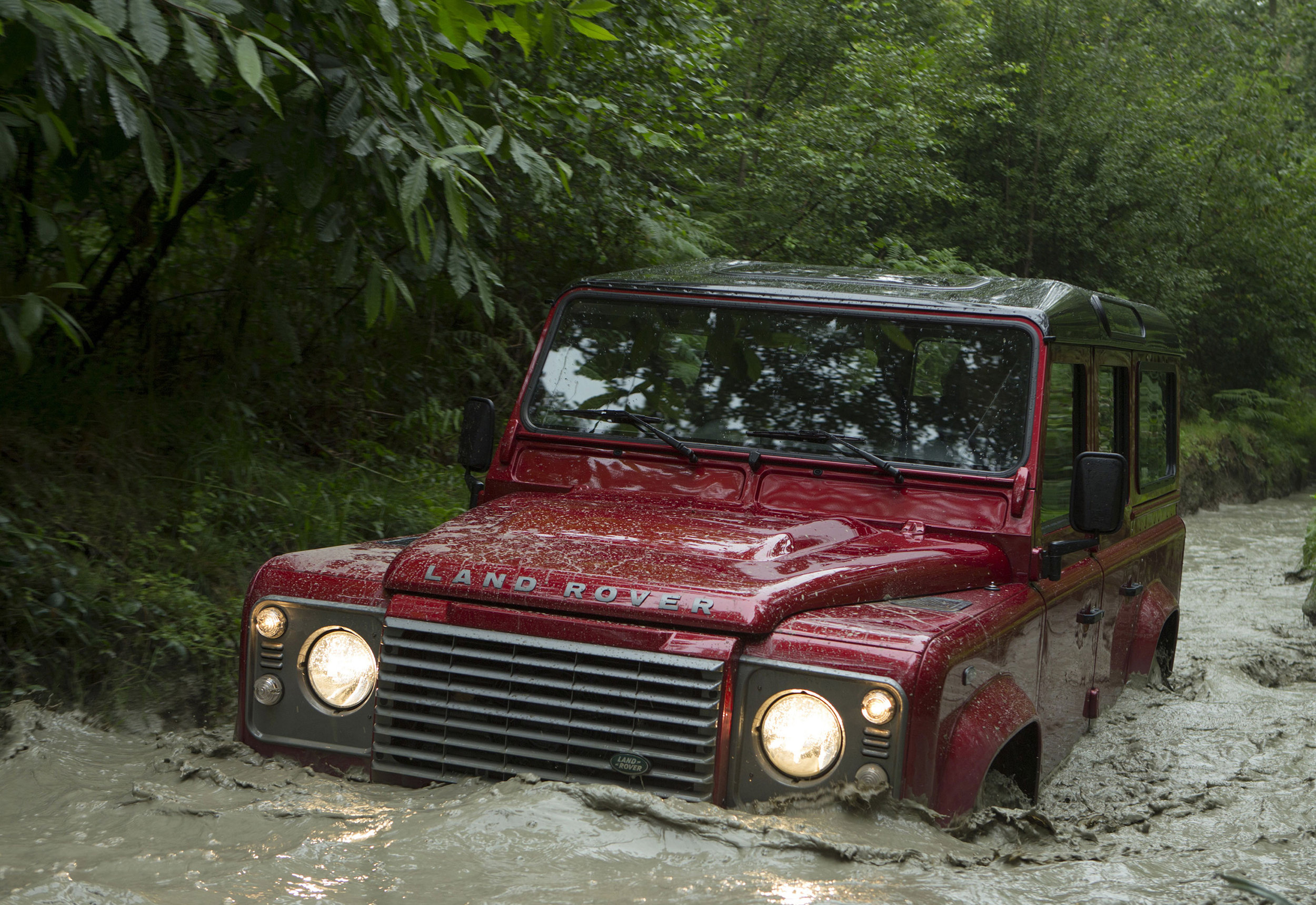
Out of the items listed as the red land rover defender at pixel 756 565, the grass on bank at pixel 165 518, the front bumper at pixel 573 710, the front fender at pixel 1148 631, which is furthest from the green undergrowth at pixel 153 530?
the front fender at pixel 1148 631

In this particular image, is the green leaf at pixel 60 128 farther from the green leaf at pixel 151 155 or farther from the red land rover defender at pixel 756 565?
the red land rover defender at pixel 756 565

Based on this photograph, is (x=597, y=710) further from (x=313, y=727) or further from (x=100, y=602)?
(x=100, y=602)

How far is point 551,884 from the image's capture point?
271 cm

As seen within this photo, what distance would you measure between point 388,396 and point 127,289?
234 cm

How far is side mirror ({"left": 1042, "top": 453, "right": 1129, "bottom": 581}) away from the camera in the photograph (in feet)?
12.5

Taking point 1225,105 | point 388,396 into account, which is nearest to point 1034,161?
point 1225,105

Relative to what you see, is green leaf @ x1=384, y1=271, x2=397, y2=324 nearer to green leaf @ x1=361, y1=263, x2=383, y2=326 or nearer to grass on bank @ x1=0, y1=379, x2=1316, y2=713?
green leaf @ x1=361, y1=263, x2=383, y2=326

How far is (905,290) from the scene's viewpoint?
439cm

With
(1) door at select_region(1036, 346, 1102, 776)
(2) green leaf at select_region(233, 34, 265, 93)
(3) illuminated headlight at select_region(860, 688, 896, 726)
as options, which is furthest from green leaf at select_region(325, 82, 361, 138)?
(3) illuminated headlight at select_region(860, 688, 896, 726)

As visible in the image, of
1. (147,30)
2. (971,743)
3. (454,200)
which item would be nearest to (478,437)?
(454,200)

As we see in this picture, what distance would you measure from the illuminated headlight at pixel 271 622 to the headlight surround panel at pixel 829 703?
1.33 m

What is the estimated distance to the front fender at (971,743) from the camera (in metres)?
3.08

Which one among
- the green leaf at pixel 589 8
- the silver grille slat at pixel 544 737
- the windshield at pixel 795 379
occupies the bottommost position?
the silver grille slat at pixel 544 737

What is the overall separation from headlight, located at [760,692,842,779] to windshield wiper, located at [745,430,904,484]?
117 cm
